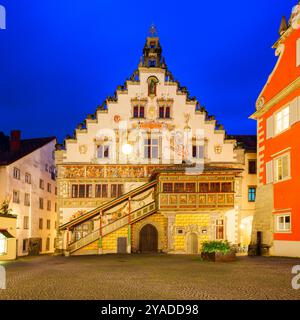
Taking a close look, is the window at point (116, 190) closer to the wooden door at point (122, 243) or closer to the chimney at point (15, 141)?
the wooden door at point (122, 243)

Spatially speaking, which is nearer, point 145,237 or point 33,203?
point 145,237

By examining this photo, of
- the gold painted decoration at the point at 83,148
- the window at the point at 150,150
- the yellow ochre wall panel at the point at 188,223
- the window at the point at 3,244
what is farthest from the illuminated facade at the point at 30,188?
the yellow ochre wall panel at the point at 188,223

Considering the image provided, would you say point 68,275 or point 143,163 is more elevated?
point 143,163

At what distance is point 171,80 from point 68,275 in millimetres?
25607

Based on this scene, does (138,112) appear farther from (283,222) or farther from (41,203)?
(41,203)

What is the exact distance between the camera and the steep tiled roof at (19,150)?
138 ft

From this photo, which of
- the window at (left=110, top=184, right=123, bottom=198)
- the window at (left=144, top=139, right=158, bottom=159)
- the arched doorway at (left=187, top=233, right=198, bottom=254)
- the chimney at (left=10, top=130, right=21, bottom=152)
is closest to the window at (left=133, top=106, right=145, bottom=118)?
the window at (left=144, top=139, right=158, bottom=159)

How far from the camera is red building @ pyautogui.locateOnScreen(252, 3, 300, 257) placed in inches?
961

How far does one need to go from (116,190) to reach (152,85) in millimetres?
9259

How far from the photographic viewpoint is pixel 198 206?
113 feet

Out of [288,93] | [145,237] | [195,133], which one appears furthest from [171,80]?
[288,93]

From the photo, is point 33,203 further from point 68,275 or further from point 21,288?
point 21,288

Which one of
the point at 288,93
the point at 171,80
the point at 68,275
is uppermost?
the point at 171,80
